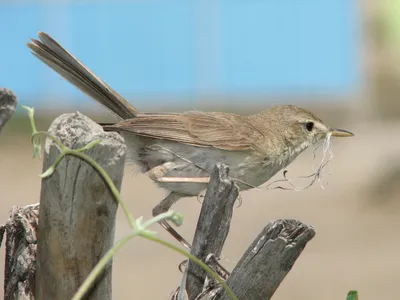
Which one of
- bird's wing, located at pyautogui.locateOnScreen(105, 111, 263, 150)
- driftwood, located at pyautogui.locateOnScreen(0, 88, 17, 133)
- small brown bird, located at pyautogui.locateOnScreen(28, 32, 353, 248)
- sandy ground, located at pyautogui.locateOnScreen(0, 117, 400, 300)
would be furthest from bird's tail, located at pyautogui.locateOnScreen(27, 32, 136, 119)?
sandy ground, located at pyautogui.locateOnScreen(0, 117, 400, 300)

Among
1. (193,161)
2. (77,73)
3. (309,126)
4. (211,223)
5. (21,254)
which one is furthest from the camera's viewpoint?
(309,126)

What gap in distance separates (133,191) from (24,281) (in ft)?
29.7

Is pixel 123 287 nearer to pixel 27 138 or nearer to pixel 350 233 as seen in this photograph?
pixel 350 233

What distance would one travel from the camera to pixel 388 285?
8.87 meters

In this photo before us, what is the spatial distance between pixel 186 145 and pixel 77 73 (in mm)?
618

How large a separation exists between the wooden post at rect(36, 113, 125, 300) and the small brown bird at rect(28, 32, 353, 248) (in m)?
1.22

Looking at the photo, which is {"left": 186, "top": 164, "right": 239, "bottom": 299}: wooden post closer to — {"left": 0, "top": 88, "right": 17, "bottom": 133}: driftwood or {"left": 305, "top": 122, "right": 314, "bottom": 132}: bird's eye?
{"left": 0, "top": 88, "right": 17, "bottom": 133}: driftwood

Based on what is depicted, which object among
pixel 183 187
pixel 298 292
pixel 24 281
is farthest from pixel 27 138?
pixel 24 281

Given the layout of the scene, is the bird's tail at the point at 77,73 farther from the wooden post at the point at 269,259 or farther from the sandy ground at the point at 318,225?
the sandy ground at the point at 318,225

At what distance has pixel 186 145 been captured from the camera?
13.1 feet

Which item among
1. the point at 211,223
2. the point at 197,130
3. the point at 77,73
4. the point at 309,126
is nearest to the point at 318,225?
the point at 309,126

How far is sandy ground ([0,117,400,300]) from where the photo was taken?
349 inches

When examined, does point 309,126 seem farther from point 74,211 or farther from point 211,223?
point 74,211

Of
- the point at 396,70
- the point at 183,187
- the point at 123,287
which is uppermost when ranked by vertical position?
the point at 183,187
